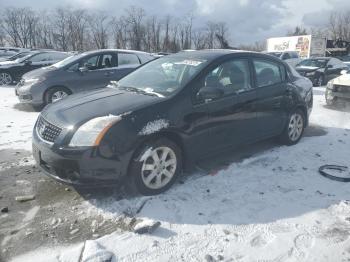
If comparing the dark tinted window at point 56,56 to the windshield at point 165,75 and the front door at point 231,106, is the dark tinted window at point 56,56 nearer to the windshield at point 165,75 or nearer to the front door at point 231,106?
the windshield at point 165,75

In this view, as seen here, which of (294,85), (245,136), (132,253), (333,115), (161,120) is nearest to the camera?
(132,253)

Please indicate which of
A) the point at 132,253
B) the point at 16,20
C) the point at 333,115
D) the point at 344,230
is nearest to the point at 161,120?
the point at 132,253

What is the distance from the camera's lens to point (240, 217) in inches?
143

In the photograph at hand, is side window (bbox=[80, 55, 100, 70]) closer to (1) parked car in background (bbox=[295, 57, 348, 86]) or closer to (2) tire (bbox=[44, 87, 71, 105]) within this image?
(2) tire (bbox=[44, 87, 71, 105])

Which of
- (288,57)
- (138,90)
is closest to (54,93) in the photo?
(138,90)

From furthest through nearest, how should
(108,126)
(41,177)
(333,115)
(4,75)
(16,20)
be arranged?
(16,20), (4,75), (333,115), (41,177), (108,126)

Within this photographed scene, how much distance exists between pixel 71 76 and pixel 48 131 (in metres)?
5.61

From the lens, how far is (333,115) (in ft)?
28.3

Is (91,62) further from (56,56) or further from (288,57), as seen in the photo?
(288,57)

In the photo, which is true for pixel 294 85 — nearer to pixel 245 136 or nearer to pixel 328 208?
pixel 245 136

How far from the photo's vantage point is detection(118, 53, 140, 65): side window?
Answer: 33.0 ft

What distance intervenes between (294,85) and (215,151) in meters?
2.27

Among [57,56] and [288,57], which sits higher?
[288,57]

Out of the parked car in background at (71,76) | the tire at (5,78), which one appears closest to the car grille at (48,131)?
the parked car in background at (71,76)
